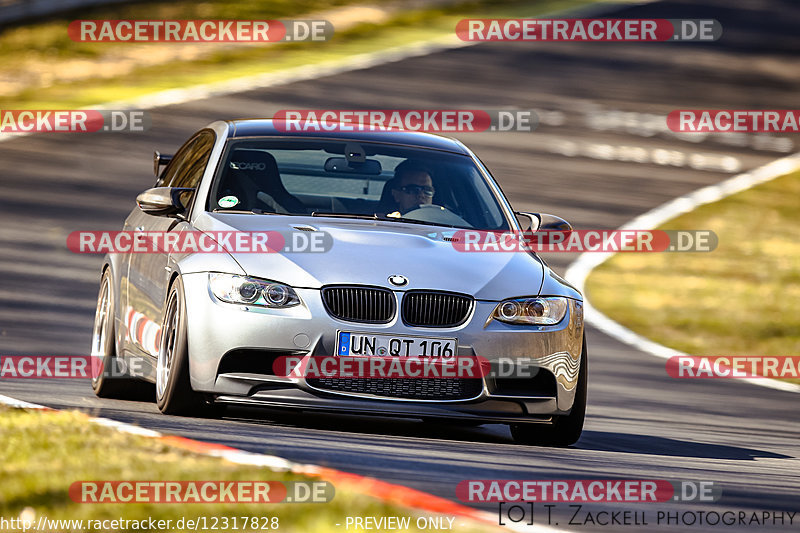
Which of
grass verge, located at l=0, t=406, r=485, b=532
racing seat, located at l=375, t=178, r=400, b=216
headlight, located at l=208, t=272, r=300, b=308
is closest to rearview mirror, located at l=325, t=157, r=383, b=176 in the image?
racing seat, located at l=375, t=178, r=400, b=216

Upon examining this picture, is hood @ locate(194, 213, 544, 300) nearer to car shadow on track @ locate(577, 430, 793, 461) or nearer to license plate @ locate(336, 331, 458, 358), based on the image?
license plate @ locate(336, 331, 458, 358)

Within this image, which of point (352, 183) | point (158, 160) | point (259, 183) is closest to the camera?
point (259, 183)

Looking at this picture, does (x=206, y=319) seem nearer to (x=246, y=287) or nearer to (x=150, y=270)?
(x=246, y=287)

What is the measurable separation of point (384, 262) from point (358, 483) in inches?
83.3

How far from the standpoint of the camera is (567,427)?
8516mm

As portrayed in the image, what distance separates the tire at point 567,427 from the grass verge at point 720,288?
8.75 metres

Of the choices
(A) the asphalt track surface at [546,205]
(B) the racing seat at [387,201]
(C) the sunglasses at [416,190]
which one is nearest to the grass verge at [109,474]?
(A) the asphalt track surface at [546,205]

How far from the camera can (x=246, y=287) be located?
313 inches

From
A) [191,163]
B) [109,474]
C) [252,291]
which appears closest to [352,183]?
[191,163]

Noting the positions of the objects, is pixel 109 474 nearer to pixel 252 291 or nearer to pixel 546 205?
pixel 252 291

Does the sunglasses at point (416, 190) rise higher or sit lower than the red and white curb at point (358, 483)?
higher

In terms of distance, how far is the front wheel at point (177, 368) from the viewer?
8023 millimetres

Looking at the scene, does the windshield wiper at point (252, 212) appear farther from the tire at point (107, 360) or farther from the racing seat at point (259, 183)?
the tire at point (107, 360)

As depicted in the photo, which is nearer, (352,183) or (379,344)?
(379,344)
